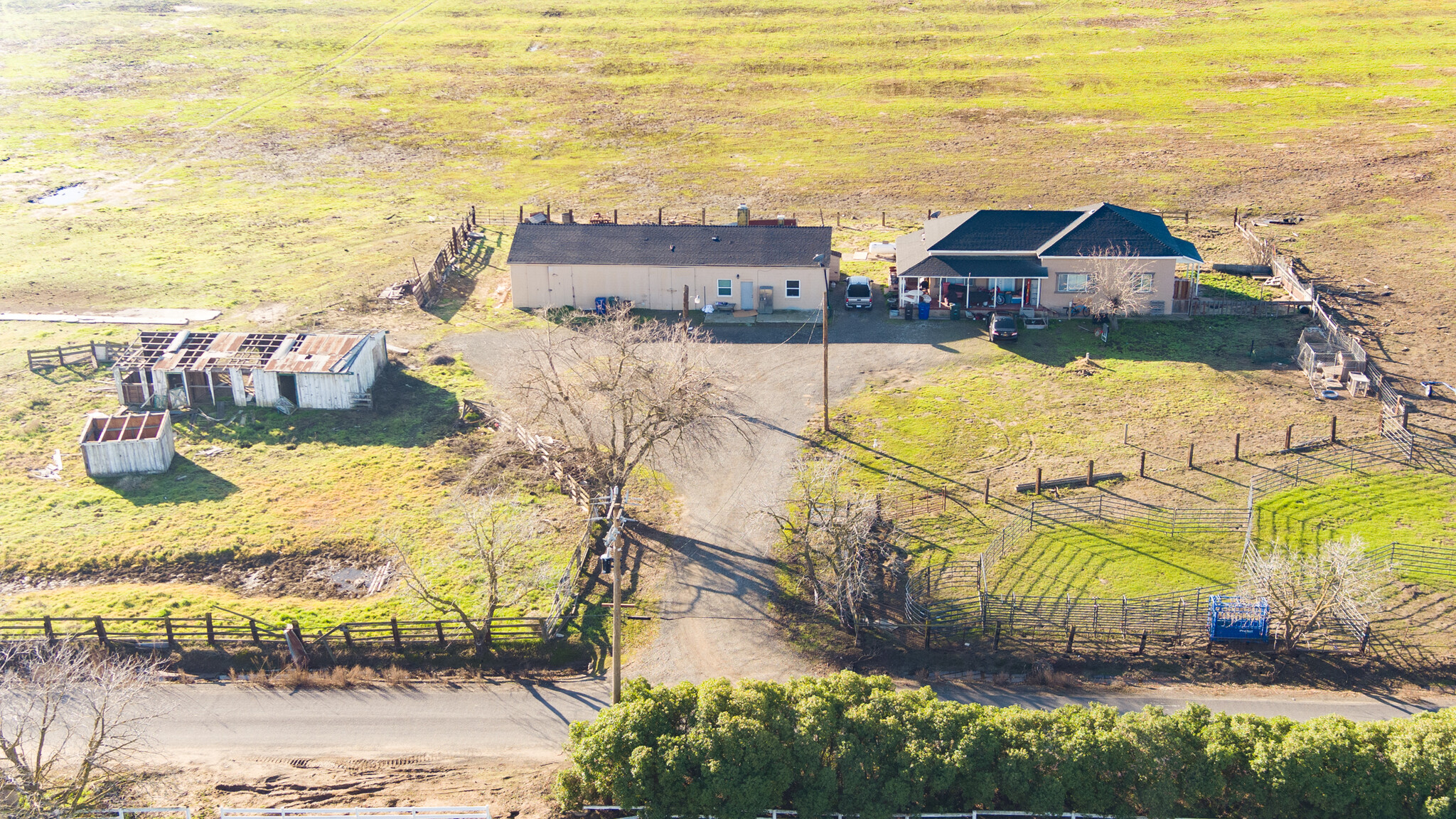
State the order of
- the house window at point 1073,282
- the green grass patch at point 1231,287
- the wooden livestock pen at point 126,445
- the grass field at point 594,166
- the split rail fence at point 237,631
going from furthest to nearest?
1. the green grass patch at point 1231,287
2. the house window at point 1073,282
3. the grass field at point 594,166
4. the wooden livestock pen at point 126,445
5. the split rail fence at point 237,631

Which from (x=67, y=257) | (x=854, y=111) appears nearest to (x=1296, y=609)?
(x=67, y=257)

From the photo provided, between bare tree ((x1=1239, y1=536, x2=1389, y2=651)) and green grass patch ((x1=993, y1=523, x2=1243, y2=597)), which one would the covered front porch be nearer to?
green grass patch ((x1=993, y1=523, x2=1243, y2=597))

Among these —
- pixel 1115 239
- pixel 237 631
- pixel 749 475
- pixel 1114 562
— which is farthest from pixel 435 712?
pixel 1115 239

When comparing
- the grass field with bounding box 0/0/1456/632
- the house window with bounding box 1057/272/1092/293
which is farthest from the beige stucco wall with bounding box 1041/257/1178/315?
the grass field with bounding box 0/0/1456/632

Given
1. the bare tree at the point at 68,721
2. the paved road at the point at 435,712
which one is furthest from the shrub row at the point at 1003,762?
the bare tree at the point at 68,721

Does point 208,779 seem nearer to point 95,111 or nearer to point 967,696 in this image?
point 967,696

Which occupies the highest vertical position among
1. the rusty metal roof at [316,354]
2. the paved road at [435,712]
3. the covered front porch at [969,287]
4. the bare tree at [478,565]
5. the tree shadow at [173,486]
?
the covered front porch at [969,287]

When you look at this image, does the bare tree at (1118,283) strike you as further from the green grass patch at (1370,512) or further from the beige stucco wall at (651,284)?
the green grass patch at (1370,512)

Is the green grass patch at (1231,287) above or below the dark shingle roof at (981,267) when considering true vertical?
below
